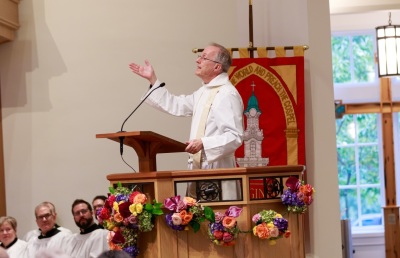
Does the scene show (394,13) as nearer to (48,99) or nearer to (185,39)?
(185,39)

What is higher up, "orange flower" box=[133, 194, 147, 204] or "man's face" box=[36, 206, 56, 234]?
"orange flower" box=[133, 194, 147, 204]

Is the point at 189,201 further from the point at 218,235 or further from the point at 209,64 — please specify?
the point at 209,64

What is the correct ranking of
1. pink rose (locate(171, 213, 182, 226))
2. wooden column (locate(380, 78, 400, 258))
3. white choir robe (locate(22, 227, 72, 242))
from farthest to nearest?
wooden column (locate(380, 78, 400, 258)) < white choir robe (locate(22, 227, 72, 242)) < pink rose (locate(171, 213, 182, 226))

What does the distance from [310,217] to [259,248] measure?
11.0 feet

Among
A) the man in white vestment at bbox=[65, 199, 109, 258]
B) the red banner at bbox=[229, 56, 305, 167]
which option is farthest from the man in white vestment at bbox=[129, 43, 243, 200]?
the man in white vestment at bbox=[65, 199, 109, 258]

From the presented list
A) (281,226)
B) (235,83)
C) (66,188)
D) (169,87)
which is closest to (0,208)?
(66,188)

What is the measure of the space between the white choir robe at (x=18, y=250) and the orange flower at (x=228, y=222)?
3607 millimetres

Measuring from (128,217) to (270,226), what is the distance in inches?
33.6

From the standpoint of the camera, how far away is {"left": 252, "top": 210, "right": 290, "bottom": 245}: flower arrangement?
5578 mm

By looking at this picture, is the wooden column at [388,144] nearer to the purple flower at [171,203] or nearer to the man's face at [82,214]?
the man's face at [82,214]

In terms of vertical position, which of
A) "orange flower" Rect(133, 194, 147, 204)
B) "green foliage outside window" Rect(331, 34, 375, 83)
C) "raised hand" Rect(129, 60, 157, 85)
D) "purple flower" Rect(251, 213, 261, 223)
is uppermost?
"green foliage outside window" Rect(331, 34, 375, 83)

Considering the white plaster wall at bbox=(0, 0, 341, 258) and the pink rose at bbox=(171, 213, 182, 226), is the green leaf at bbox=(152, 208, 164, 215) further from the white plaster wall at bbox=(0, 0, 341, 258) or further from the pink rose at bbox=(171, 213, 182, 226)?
the white plaster wall at bbox=(0, 0, 341, 258)

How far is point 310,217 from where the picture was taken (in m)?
9.02

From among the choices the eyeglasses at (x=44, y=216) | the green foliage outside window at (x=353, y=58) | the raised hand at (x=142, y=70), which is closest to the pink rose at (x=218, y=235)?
the raised hand at (x=142, y=70)
